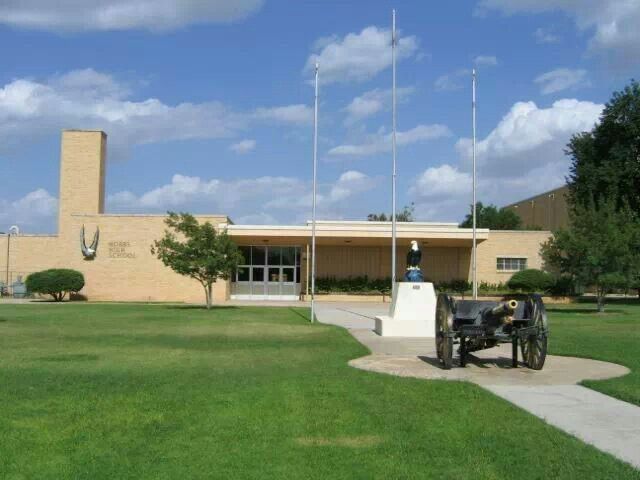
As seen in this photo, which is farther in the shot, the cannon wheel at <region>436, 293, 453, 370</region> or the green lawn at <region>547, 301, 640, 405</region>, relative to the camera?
the cannon wheel at <region>436, 293, 453, 370</region>

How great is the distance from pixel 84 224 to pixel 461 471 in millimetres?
45493

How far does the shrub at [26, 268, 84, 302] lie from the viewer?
46.2 metres

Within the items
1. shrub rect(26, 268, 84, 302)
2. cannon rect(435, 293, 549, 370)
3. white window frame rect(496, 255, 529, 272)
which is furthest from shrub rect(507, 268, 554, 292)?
cannon rect(435, 293, 549, 370)

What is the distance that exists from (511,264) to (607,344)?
35.4 meters

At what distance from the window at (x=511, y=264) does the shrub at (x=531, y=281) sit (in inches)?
106

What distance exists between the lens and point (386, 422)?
8477 mm

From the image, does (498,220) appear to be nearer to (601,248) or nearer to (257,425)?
(601,248)

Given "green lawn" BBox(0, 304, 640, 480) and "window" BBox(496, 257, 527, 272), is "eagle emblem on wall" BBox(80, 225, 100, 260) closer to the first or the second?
"window" BBox(496, 257, 527, 272)

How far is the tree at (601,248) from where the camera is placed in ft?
113

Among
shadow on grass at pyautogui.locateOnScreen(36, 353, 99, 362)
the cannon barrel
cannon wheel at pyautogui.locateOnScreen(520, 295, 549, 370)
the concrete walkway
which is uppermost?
the cannon barrel

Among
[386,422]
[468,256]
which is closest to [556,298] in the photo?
[468,256]

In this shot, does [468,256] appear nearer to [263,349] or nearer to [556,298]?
[556,298]

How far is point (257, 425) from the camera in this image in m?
8.27

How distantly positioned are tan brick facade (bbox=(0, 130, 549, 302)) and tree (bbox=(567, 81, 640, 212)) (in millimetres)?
5205
